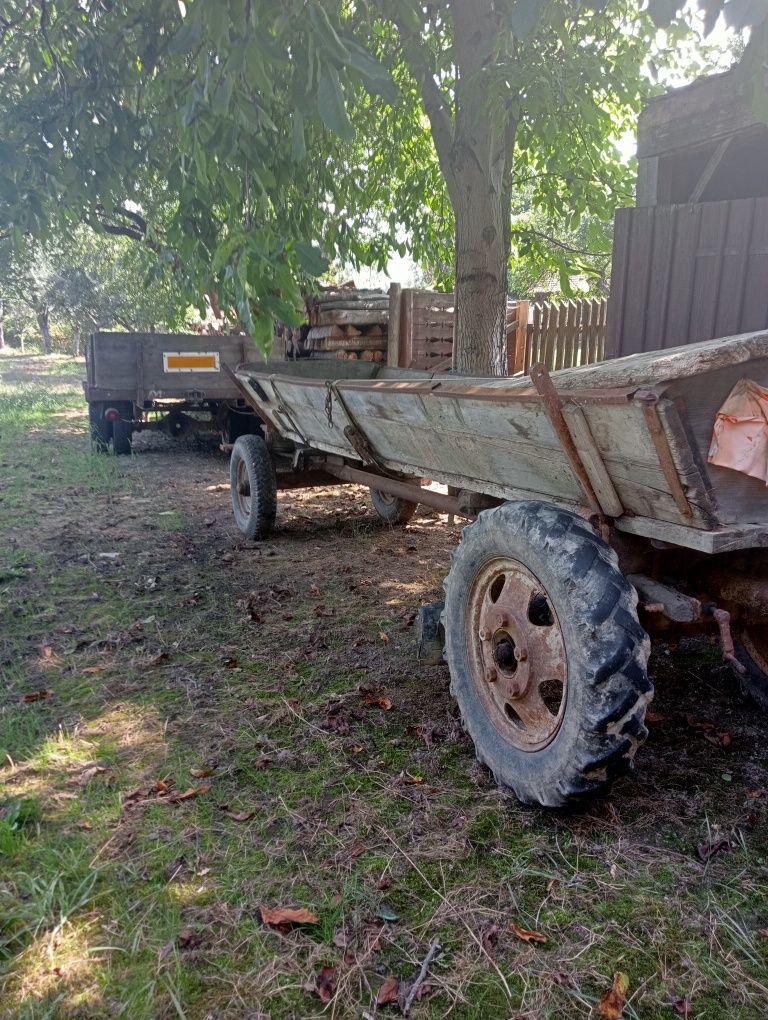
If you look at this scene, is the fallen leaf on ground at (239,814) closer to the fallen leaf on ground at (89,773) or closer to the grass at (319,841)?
the grass at (319,841)

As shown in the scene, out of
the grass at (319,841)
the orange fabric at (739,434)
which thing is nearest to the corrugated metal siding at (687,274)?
the grass at (319,841)

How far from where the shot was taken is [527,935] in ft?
6.83

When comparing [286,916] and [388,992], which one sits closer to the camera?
[388,992]

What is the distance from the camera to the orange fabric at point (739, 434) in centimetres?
223

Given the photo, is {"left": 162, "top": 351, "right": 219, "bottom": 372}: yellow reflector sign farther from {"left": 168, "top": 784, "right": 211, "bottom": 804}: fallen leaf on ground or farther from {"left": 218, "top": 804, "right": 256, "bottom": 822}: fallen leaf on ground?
{"left": 218, "top": 804, "right": 256, "bottom": 822}: fallen leaf on ground

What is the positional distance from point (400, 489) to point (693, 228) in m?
2.69

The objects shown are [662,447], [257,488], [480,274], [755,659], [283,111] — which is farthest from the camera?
[257,488]

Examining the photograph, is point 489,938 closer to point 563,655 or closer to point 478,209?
point 563,655

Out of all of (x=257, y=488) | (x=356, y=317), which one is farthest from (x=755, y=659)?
(x=356, y=317)

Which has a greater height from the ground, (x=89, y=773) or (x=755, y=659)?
(x=755, y=659)

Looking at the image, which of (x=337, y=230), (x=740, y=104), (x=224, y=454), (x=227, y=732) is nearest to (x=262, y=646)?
(x=227, y=732)

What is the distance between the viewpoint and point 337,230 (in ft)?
19.2

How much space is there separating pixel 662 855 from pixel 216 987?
4.48 ft

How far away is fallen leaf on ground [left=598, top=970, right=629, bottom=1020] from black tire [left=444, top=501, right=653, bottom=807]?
559mm
